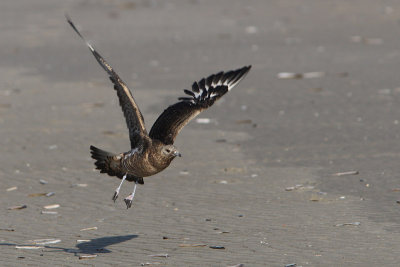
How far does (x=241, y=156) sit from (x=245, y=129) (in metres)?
1.56

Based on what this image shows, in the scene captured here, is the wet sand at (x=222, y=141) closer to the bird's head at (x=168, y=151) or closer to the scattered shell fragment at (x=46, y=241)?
the scattered shell fragment at (x=46, y=241)

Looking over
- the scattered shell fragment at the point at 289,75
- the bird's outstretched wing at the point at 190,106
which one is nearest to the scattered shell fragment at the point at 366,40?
the scattered shell fragment at the point at 289,75

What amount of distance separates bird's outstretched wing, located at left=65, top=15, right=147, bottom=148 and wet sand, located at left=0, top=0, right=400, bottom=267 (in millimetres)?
1007

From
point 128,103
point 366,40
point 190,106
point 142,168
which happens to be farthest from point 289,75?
point 128,103

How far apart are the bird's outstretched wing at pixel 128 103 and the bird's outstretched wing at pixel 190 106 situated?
26 cm

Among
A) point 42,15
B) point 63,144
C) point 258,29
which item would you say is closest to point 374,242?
point 63,144

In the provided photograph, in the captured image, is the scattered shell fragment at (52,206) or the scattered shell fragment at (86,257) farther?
the scattered shell fragment at (52,206)

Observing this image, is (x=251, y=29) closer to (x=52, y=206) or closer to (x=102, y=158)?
(x=52, y=206)

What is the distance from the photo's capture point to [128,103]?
9.26 m

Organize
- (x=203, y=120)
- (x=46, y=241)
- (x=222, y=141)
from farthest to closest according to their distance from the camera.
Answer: (x=203, y=120)
(x=222, y=141)
(x=46, y=241)

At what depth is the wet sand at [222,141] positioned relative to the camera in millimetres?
8836

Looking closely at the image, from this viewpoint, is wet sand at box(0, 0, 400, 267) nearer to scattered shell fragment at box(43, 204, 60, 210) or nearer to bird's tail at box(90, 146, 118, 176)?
scattered shell fragment at box(43, 204, 60, 210)

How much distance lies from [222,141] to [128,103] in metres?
4.21

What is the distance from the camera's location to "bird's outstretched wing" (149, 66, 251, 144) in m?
9.86
